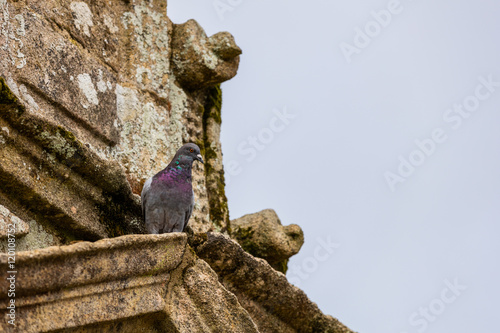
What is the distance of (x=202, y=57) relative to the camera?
499 cm

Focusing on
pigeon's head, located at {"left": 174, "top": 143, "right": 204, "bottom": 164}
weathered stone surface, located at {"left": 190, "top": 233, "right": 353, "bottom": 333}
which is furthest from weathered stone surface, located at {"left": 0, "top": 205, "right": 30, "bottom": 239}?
pigeon's head, located at {"left": 174, "top": 143, "right": 204, "bottom": 164}

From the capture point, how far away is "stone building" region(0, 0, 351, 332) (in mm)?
2896

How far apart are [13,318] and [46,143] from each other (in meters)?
0.97

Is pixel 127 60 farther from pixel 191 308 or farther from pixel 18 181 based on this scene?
pixel 191 308

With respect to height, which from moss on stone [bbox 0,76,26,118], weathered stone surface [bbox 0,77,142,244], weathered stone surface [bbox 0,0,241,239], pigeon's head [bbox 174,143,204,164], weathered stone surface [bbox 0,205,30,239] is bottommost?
weathered stone surface [bbox 0,205,30,239]

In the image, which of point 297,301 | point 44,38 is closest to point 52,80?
point 44,38

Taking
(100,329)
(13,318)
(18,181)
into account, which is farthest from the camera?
(18,181)

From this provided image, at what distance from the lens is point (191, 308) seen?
3.32 m

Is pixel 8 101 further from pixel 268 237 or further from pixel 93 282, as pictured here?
pixel 268 237

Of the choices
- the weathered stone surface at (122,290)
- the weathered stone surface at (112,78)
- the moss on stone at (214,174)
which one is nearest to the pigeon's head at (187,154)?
the weathered stone surface at (112,78)

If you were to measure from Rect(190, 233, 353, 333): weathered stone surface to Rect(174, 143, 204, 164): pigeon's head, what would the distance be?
615mm

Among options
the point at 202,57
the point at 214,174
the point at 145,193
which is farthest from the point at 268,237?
the point at 202,57

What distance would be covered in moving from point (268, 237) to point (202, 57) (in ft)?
4.42

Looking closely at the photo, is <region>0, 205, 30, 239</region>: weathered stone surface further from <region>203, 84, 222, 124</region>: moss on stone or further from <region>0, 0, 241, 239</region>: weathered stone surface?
<region>203, 84, 222, 124</region>: moss on stone
